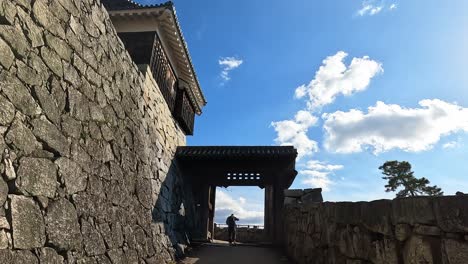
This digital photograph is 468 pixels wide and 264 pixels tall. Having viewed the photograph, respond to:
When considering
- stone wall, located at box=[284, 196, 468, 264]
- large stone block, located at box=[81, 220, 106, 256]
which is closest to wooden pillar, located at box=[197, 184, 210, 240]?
stone wall, located at box=[284, 196, 468, 264]

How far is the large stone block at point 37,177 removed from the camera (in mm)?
3711

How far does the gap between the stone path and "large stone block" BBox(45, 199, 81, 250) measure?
480 centimetres

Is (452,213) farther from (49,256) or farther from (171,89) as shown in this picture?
(171,89)

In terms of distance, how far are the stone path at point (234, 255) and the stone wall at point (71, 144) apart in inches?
50.6

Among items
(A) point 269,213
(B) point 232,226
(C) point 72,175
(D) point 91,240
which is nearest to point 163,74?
(A) point 269,213

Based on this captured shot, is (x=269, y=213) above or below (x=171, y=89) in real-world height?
below

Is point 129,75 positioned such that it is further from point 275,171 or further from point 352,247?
point 275,171

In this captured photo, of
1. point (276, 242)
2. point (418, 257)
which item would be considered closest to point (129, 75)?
point (418, 257)

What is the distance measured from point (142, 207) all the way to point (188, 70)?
23.2ft

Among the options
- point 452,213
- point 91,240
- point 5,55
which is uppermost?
point 5,55

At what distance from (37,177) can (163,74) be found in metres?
7.83

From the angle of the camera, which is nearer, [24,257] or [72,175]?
[24,257]

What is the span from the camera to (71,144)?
4.89 m

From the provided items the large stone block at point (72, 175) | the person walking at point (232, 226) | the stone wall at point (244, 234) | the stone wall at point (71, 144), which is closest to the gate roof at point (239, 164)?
the person walking at point (232, 226)
